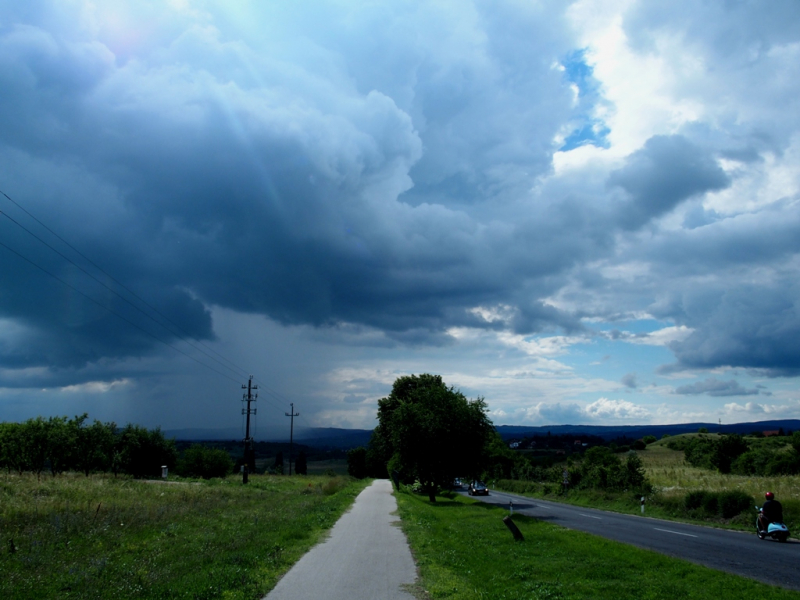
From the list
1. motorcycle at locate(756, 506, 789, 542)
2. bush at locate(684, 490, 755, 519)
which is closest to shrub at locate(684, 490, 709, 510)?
bush at locate(684, 490, 755, 519)

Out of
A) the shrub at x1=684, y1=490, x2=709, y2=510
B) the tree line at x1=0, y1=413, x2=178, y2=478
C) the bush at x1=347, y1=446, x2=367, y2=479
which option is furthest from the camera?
the bush at x1=347, y1=446, x2=367, y2=479

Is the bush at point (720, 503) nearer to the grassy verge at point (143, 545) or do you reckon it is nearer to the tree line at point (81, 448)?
the grassy verge at point (143, 545)

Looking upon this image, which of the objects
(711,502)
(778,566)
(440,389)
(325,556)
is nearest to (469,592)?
(325,556)

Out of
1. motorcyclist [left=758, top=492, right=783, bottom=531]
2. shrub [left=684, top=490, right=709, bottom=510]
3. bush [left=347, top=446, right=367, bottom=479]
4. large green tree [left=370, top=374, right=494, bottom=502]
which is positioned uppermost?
large green tree [left=370, top=374, right=494, bottom=502]

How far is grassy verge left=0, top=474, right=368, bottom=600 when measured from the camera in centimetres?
980

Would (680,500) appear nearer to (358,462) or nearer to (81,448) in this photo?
(81,448)

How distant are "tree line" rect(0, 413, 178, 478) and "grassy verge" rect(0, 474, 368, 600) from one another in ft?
85.8

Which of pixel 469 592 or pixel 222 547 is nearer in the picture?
pixel 469 592

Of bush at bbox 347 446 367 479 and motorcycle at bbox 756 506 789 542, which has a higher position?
motorcycle at bbox 756 506 789 542

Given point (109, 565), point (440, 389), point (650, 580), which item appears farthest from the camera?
point (440, 389)

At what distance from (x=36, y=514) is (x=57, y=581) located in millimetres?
10207

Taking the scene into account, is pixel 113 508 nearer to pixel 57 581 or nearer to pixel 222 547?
pixel 222 547

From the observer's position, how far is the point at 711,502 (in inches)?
1084

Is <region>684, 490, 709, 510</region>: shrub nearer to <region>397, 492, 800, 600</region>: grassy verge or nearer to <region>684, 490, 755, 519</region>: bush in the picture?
<region>684, 490, 755, 519</region>: bush
